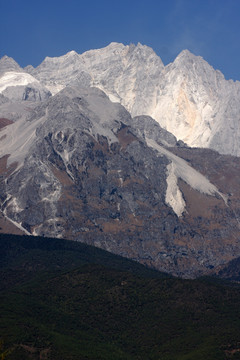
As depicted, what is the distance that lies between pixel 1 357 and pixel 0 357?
12.3ft

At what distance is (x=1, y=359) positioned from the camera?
139625mm

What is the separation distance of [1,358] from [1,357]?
0.69 metres

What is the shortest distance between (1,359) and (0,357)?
217 centimetres

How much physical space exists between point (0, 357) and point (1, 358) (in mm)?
3086

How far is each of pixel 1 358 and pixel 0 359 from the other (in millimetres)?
7393

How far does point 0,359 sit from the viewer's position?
145875 mm

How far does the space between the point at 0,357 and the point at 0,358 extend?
2996 millimetres

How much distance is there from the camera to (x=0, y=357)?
465 ft

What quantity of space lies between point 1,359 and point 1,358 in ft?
3.10

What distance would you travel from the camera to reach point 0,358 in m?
145

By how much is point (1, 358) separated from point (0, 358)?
607 cm

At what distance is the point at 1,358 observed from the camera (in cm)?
13875
